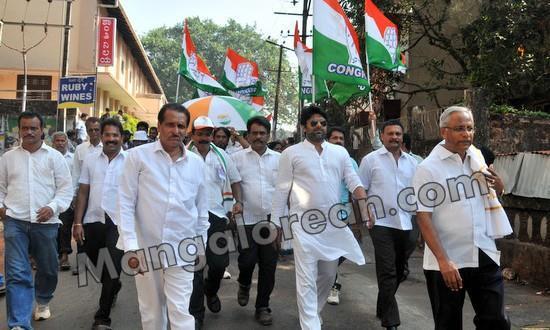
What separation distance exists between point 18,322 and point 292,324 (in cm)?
247

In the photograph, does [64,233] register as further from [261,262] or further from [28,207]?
[261,262]

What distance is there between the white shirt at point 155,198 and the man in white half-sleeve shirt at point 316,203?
4.04 ft

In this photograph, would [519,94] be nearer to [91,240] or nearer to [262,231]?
[262,231]

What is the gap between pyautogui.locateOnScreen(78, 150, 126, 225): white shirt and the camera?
5457mm

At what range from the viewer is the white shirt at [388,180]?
17.6 ft

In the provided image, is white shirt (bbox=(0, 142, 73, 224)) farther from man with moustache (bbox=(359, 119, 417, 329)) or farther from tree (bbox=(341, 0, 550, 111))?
tree (bbox=(341, 0, 550, 111))

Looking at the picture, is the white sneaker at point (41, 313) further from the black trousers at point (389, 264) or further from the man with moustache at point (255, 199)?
the black trousers at point (389, 264)

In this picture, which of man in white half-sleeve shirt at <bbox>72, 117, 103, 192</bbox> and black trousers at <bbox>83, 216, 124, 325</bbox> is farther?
→ man in white half-sleeve shirt at <bbox>72, 117, 103, 192</bbox>

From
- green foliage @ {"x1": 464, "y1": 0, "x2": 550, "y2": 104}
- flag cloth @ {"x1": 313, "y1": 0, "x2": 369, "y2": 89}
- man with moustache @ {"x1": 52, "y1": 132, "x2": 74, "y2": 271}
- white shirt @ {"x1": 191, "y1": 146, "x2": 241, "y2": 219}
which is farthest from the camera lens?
green foliage @ {"x1": 464, "y1": 0, "x2": 550, "y2": 104}

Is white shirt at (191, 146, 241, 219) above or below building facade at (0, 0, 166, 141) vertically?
below

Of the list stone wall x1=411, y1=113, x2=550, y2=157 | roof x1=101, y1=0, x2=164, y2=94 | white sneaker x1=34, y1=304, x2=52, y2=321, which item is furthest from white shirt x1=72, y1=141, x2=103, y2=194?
roof x1=101, y1=0, x2=164, y2=94

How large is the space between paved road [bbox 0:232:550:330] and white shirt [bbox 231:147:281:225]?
104 centimetres

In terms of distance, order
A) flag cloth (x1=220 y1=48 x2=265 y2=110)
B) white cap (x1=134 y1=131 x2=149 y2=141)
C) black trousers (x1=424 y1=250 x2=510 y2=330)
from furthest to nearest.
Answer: flag cloth (x1=220 y1=48 x2=265 y2=110), white cap (x1=134 y1=131 x2=149 y2=141), black trousers (x1=424 y1=250 x2=510 y2=330)

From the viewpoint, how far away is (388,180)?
553 cm
